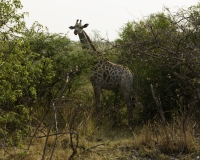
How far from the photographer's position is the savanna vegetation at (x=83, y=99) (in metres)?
4.95

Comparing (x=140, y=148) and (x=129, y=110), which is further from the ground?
(x=129, y=110)

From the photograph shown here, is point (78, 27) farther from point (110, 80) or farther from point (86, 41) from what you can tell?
point (110, 80)

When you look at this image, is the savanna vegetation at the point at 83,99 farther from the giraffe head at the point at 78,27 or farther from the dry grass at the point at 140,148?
the giraffe head at the point at 78,27

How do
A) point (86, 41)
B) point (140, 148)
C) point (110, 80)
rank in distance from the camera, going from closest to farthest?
point (140, 148), point (110, 80), point (86, 41)

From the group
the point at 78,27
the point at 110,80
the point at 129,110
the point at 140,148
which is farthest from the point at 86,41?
the point at 140,148

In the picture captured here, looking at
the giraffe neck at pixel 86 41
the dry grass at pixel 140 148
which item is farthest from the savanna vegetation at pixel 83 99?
the giraffe neck at pixel 86 41

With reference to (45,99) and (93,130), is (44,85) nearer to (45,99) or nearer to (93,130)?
(45,99)

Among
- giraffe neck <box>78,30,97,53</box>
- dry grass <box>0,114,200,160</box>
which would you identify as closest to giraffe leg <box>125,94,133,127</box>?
giraffe neck <box>78,30,97,53</box>

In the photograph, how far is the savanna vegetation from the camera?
16.2 feet

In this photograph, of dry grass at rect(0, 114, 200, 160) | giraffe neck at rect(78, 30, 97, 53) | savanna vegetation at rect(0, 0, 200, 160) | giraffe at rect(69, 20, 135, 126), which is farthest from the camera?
giraffe neck at rect(78, 30, 97, 53)

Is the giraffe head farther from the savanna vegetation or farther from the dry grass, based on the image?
the dry grass

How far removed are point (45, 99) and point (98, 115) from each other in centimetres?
126

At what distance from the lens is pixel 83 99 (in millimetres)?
8883

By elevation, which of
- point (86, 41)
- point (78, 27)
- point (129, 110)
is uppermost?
point (78, 27)
